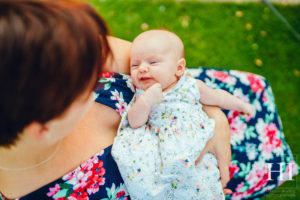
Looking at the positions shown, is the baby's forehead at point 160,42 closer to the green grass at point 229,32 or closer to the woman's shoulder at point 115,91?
the woman's shoulder at point 115,91

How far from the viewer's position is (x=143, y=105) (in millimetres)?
1571

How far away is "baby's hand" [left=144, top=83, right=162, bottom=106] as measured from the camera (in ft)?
5.18

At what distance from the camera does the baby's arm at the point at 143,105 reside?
5.17ft

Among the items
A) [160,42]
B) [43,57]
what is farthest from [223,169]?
[43,57]

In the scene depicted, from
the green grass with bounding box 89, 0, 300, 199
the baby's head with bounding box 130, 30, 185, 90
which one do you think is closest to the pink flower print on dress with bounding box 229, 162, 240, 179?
the baby's head with bounding box 130, 30, 185, 90

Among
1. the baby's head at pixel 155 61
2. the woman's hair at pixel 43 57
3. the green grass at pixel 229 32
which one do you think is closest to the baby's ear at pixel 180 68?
the baby's head at pixel 155 61

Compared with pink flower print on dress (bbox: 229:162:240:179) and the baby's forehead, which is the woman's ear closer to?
the baby's forehead

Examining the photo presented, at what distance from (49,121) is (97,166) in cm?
51

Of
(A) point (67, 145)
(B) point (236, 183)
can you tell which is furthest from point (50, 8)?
(B) point (236, 183)

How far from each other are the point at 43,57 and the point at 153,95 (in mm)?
847

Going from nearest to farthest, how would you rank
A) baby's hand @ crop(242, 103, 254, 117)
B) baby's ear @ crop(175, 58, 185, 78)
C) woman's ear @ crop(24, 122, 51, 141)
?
woman's ear @ crop(24, 122, 51, 141) → baby's ear @ crop(175, 58, 185, 78) → baby's hand @ crop(242, 103, 254, 117)

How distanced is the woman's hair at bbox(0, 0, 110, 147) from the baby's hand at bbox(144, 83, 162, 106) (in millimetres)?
614

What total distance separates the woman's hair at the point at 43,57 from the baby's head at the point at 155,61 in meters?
0.69

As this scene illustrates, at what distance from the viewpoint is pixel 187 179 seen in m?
1.54
